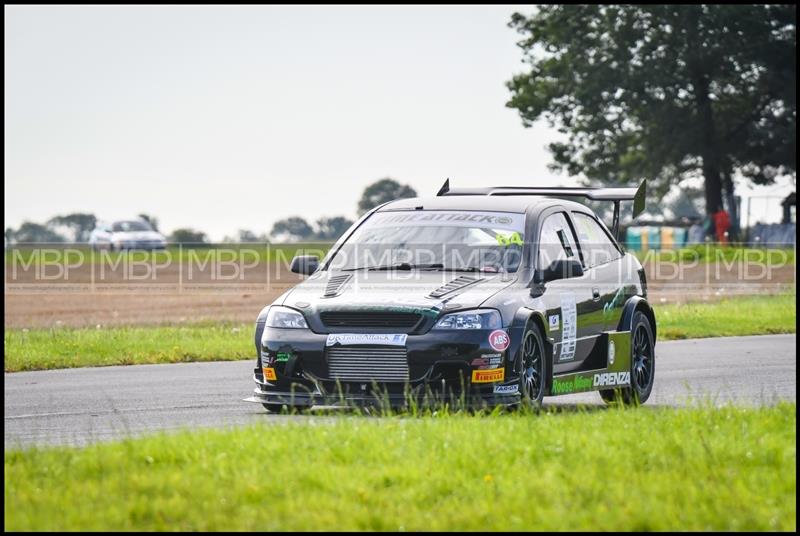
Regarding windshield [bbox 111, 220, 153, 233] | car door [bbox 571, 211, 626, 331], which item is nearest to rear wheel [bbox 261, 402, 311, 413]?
car door [bbox 571, 211, 626, 331]

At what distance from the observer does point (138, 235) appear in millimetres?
63000

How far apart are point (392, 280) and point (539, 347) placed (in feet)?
3.78

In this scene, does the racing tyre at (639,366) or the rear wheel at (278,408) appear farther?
the racing tyre at (639,366)

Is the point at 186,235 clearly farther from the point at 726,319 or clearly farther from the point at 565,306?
the point at 565,306

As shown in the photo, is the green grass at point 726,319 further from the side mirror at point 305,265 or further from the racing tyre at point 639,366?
the side mirror at point 305,265

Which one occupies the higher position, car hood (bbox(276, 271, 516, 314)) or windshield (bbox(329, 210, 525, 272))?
windshield (bbox(329, 210, 525, 272))

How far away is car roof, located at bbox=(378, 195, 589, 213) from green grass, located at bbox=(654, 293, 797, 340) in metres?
9.70

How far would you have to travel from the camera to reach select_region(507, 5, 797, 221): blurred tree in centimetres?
5591

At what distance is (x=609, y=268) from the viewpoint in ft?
43.0

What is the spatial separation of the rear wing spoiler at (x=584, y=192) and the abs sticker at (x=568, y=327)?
1626 millimetres

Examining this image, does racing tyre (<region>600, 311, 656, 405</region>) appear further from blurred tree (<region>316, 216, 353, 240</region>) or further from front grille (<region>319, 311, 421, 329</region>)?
blurred tree (<region>316, 216, 353, 240</region>)

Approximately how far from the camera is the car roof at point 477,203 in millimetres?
12469

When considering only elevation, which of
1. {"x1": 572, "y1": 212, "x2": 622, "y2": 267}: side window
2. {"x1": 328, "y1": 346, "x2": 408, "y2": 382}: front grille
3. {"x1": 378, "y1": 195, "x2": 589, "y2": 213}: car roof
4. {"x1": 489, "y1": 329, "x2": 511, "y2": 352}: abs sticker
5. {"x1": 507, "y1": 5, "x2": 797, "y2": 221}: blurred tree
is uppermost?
{"x1": 507, "y1": 5, "x2": 797, "y2": 221}: blurred tree

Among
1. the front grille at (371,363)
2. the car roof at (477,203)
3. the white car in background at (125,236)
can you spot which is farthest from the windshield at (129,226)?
the front grille at (371,363)
